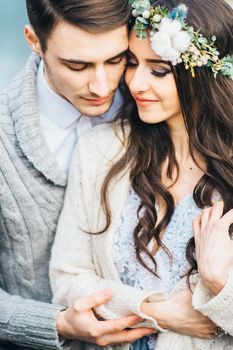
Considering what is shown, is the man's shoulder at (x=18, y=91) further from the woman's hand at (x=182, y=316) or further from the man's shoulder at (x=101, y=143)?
the woman's hand at (x=182, y=316)

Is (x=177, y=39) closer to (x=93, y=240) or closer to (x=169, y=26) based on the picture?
(x=169, y=26)

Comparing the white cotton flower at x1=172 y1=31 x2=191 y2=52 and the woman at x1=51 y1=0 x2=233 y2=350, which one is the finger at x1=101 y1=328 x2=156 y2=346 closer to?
the woman at x1=51 y1=0 x2=233 y2=350

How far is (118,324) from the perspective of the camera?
258 centimetres

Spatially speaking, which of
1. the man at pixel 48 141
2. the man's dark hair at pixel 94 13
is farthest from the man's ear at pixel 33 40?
the man's dark hair at pixel 94 13

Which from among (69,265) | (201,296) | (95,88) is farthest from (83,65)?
(201,296)

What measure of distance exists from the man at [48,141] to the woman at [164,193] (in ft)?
0.23

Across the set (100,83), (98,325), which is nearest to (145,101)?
(100,83)

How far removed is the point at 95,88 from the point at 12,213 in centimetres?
53

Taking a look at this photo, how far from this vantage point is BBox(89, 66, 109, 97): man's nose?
2674 millimetres

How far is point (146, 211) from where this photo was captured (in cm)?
267

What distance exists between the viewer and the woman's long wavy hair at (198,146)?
2568 mm

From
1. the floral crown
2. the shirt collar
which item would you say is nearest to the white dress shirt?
the shirt collar

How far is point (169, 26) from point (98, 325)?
1.00 metres

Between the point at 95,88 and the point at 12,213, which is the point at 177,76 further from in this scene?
the point at 12,213
